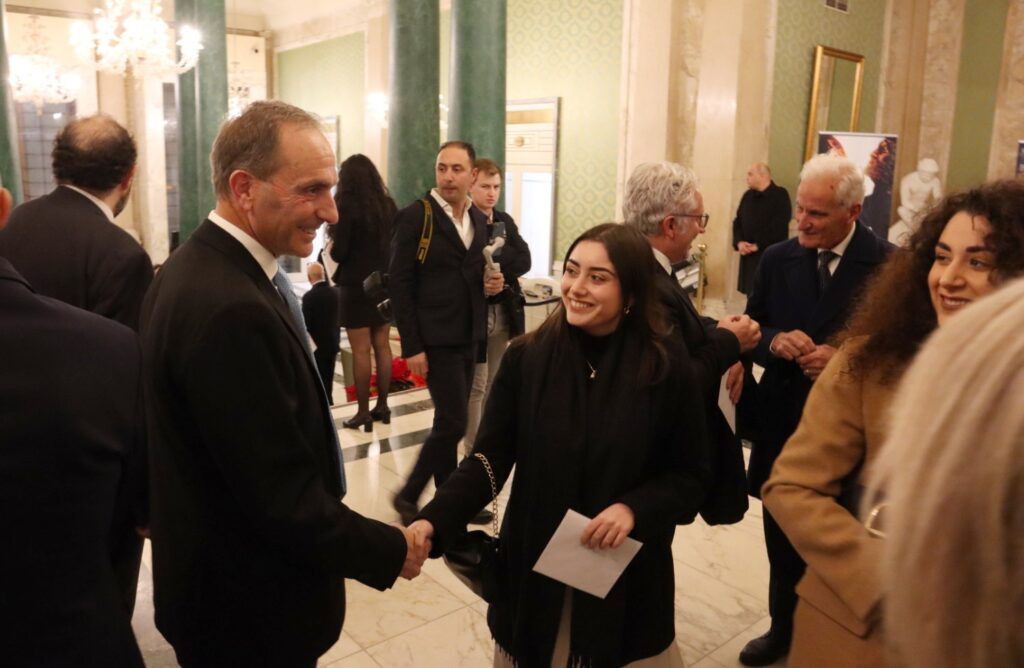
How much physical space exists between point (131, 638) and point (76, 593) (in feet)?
0.50

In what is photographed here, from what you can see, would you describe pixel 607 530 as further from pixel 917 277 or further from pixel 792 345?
pixel 792 345

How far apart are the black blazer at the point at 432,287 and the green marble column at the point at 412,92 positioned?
251cm

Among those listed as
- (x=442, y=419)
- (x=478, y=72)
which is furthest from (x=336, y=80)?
(x=442, y=419)

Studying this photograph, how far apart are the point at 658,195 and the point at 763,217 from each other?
6438 mm

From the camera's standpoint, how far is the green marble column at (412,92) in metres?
6.18

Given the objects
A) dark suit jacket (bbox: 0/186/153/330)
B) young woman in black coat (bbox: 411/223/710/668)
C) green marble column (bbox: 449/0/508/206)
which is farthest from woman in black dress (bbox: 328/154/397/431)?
young woman in black coat (bbox: 411/223/710/668)

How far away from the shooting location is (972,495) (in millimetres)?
564

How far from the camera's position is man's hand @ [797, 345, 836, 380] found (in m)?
2.52

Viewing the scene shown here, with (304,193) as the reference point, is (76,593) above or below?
below

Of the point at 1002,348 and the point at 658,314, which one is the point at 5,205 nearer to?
the point at 1002,348

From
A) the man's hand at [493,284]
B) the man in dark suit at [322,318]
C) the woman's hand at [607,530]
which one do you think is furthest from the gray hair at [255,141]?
the man in dark suit at [322,318]

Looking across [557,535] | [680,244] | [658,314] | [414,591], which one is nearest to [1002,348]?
[557,535]

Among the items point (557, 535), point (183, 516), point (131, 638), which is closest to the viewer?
point (131, 638)

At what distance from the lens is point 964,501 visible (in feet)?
1.86
